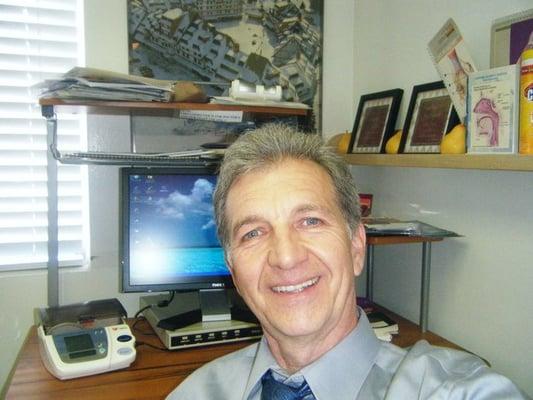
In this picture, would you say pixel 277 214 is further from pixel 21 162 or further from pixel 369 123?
pixel 21 162

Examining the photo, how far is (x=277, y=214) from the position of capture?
103 cm

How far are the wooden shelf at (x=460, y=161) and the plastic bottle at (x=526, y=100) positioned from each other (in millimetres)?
31

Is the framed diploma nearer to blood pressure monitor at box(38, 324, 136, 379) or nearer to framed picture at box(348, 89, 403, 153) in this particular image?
framed picture at box(348, 89, 403, 153)

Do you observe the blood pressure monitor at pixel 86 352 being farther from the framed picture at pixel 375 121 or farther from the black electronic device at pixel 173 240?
the framed picture at pixel 375 121

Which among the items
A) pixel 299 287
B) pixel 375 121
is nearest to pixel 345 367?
pixel 299 287

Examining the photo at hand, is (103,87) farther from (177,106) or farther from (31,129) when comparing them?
(31,129)

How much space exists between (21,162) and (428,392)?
5.02 ft

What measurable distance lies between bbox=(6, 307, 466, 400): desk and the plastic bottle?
76 centimetres

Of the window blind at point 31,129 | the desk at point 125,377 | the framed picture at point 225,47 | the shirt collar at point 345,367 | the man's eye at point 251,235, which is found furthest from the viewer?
the framed picture at point 225,47

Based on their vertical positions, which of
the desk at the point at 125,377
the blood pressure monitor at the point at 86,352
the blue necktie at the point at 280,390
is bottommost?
the desk at the point at 125,377

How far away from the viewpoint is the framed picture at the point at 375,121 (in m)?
1.79

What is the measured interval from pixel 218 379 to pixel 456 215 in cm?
90

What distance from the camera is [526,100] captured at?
1.08m

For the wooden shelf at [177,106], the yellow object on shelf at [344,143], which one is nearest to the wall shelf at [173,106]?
the wooden shelf at [177,106]
